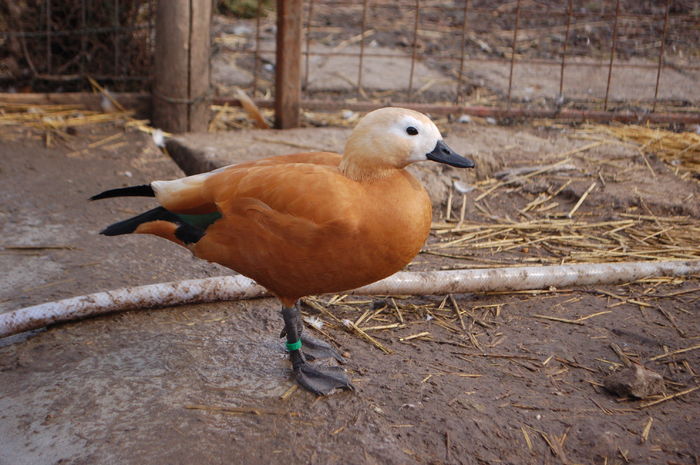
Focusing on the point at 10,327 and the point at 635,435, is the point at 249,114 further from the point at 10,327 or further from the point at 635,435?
the point at 635,435

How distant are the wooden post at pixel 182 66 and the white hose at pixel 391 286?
2.33m

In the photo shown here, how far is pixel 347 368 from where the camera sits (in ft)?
9.05

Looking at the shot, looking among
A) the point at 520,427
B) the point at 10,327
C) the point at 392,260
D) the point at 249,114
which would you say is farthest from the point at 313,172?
the point at 249,114

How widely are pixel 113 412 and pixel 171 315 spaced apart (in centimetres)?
70

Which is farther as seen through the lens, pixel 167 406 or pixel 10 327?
pixel 10 327

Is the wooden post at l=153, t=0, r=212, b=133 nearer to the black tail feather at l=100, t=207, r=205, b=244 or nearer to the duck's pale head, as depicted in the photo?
the black tail feather at l=100, t=207, r=205, b=244

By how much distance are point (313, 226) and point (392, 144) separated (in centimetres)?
36

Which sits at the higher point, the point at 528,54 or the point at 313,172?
the point at 528,54

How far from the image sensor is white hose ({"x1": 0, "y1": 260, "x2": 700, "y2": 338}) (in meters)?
2.82

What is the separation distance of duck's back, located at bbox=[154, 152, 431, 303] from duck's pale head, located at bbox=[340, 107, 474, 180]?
5 centimetres

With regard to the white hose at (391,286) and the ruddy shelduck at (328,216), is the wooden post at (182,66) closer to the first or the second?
the white hose at (391,286)

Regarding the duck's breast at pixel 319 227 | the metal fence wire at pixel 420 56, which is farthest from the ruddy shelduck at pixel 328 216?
the metal fence wire at pixel 420 56

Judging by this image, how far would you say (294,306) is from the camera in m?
2.64

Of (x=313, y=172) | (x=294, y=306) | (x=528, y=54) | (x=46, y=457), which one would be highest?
(x=528, y=54)
